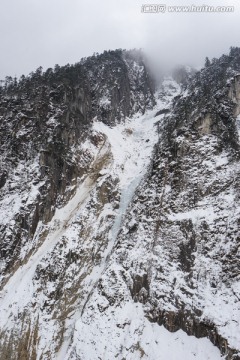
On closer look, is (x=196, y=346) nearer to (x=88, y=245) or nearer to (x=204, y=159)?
(x=88, y=245)

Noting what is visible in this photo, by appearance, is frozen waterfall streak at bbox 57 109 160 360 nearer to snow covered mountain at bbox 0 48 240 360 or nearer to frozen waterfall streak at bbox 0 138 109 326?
snow covered mountain at bbox 0 48 240 360

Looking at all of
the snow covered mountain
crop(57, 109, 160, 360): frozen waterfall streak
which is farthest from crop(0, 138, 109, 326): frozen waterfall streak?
crop(57, 109, 160, 360): frozen waterfall streak

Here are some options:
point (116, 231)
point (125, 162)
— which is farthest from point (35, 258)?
point (125, 162)

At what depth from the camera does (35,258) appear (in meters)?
42.8

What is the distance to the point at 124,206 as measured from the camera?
4772cm

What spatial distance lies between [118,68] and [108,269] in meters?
57.7

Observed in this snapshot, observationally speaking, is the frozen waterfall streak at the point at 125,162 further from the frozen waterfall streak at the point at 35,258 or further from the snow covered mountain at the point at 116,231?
the frozen waterfall streak at the point at 35,258

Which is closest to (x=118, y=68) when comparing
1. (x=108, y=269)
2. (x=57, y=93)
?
(x=57, y=93)

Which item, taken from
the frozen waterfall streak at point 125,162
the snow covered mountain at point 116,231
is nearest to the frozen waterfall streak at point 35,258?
the snow covered mountain at point 116,231

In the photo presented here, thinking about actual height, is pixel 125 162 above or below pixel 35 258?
below

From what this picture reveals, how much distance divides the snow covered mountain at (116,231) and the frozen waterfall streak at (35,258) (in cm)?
14

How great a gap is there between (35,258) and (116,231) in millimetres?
9473

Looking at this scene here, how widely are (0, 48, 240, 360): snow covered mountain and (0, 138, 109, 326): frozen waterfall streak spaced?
144 millimetres

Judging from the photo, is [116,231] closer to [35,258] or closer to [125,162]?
[35,258]
